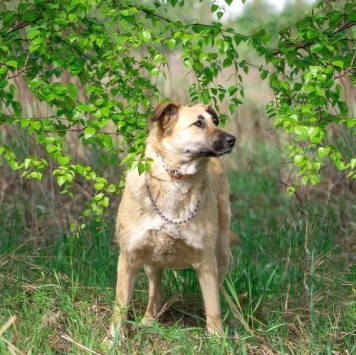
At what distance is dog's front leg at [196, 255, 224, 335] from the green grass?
83mm

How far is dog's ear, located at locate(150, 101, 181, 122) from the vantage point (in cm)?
473

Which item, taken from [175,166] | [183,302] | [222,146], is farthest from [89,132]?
[183,302]

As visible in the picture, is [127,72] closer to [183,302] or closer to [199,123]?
[199,123]

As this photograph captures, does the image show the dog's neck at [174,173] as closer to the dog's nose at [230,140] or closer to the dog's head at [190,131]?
→ the dog's head at [190,131]

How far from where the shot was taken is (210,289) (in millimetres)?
4789

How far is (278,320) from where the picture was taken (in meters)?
4.63

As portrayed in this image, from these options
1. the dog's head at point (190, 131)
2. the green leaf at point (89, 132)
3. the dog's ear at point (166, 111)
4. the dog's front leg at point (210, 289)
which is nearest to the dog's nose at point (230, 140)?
the dog's head at point (190, 131)

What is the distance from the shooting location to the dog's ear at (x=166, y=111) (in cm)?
473

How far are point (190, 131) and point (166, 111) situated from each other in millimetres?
202

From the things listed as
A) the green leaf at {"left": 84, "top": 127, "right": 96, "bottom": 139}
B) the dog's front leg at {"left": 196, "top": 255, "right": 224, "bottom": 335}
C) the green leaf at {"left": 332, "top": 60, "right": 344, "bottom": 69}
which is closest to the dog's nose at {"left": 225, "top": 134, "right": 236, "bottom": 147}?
the dog's front leg at {"left": 196, "top": 255, "right": 224, "bottom": 335}

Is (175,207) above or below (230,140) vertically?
below

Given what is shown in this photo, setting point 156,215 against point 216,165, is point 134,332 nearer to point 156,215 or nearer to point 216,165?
point 156,215

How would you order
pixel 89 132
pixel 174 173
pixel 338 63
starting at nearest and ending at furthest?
pixel 89 132 → pixel 338 63 → pixel 174 173

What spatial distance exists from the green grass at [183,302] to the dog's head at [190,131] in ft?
2.81
